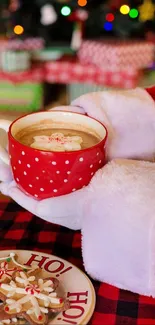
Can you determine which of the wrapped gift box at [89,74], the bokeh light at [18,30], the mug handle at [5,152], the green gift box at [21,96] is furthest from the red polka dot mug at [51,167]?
the bokeh light at [18,30]

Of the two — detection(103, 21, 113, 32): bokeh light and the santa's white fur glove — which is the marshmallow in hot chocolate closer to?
the santa's white fur glove

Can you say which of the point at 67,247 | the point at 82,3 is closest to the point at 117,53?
the point at 82,3

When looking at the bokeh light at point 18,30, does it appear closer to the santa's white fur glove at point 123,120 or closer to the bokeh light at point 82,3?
the bokeh light at point 82,3

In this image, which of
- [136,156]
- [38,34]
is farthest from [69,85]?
[136,156]

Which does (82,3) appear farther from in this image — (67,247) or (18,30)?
(67,247)

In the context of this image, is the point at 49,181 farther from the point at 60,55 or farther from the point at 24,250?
the point at 60,55

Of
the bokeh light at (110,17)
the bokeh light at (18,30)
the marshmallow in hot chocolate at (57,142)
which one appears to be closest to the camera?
the marshmallow in hot chocolate at (57,142)

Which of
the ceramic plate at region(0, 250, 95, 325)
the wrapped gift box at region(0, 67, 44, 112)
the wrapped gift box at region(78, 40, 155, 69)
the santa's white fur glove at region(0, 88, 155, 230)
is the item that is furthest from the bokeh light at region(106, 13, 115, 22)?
the ceramic plate at region(0, 250, 95, 325)
